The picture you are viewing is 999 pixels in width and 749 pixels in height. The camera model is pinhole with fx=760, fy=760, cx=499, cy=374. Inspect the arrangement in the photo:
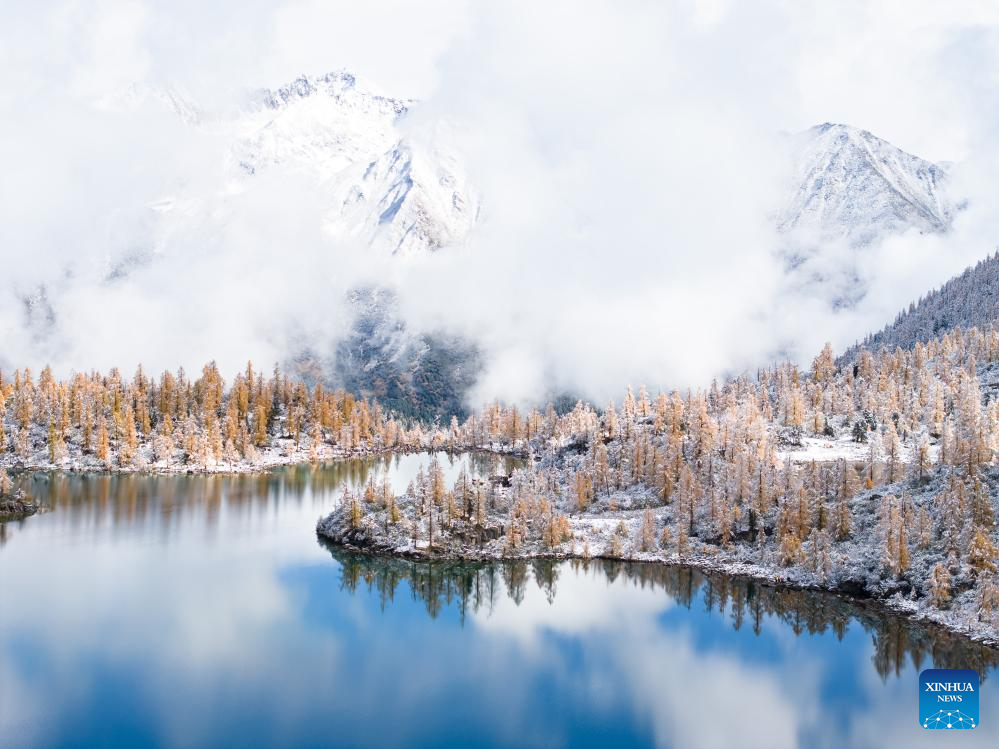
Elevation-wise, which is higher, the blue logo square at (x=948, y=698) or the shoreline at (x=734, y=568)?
the shoreline at (x=734, y=568)

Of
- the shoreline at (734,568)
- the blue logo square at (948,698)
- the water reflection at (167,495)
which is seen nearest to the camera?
the blue logo square at (948,698)

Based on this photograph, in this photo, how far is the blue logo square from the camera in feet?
195

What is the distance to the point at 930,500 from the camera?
94.3 meters

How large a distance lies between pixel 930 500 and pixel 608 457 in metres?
67.2

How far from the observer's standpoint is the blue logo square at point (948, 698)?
195ft

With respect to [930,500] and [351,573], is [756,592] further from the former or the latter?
[351,573]

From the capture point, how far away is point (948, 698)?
61.6 m

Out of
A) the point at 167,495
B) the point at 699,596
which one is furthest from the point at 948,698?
the point at 167,495

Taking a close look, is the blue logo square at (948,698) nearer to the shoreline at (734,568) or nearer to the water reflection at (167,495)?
the shoreline at (734,568)

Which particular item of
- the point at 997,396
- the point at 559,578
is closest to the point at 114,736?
the point at 559,578

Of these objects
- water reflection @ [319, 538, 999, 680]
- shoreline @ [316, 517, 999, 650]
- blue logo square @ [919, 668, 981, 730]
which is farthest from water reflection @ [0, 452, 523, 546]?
blue logo square @ [919, 668, 981, 730]

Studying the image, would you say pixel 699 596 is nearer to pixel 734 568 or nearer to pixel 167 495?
pixel 734 568

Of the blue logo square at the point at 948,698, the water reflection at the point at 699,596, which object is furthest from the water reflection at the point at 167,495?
the blue logo square at the point at 948,698

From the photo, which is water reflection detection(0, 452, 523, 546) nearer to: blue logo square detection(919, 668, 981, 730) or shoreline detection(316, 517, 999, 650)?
shoreline detection(316, 517, 999, 650)
